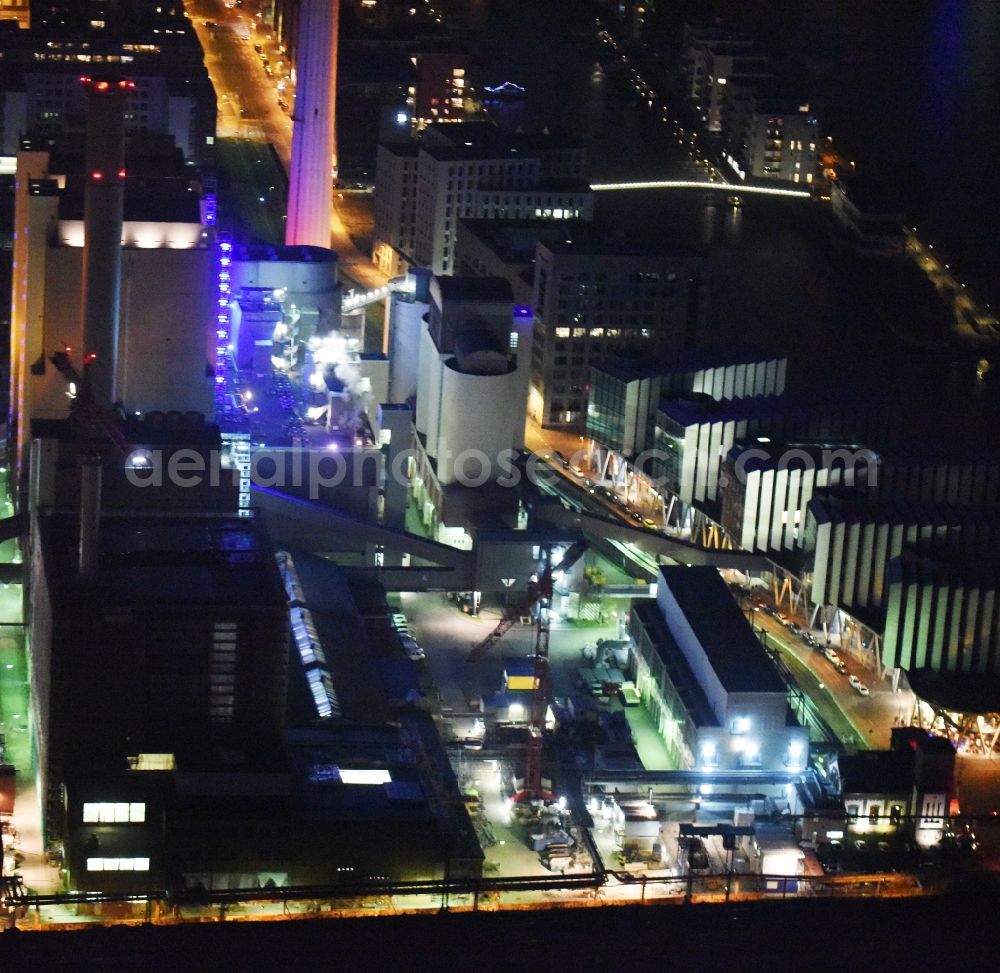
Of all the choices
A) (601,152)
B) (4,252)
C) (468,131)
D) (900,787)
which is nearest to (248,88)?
(601,152)

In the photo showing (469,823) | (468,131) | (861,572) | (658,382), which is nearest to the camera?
(469,823)

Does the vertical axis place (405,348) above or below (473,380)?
below

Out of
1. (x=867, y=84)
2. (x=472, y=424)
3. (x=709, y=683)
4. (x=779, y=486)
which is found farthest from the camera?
(x=867, y=84)

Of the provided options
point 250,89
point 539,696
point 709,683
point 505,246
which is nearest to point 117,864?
point 539,696

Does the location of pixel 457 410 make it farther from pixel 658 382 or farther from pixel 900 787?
pixel 900 787

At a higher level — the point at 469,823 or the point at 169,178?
the point at 169,178

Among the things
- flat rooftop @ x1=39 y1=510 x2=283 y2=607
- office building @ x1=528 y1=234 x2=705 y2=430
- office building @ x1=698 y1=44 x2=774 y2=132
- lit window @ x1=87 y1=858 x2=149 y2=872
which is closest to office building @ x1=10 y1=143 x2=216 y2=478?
flat rooftop @ x1=39 y1=510 x2=283 y2=607

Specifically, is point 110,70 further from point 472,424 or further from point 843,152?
point 843,152
